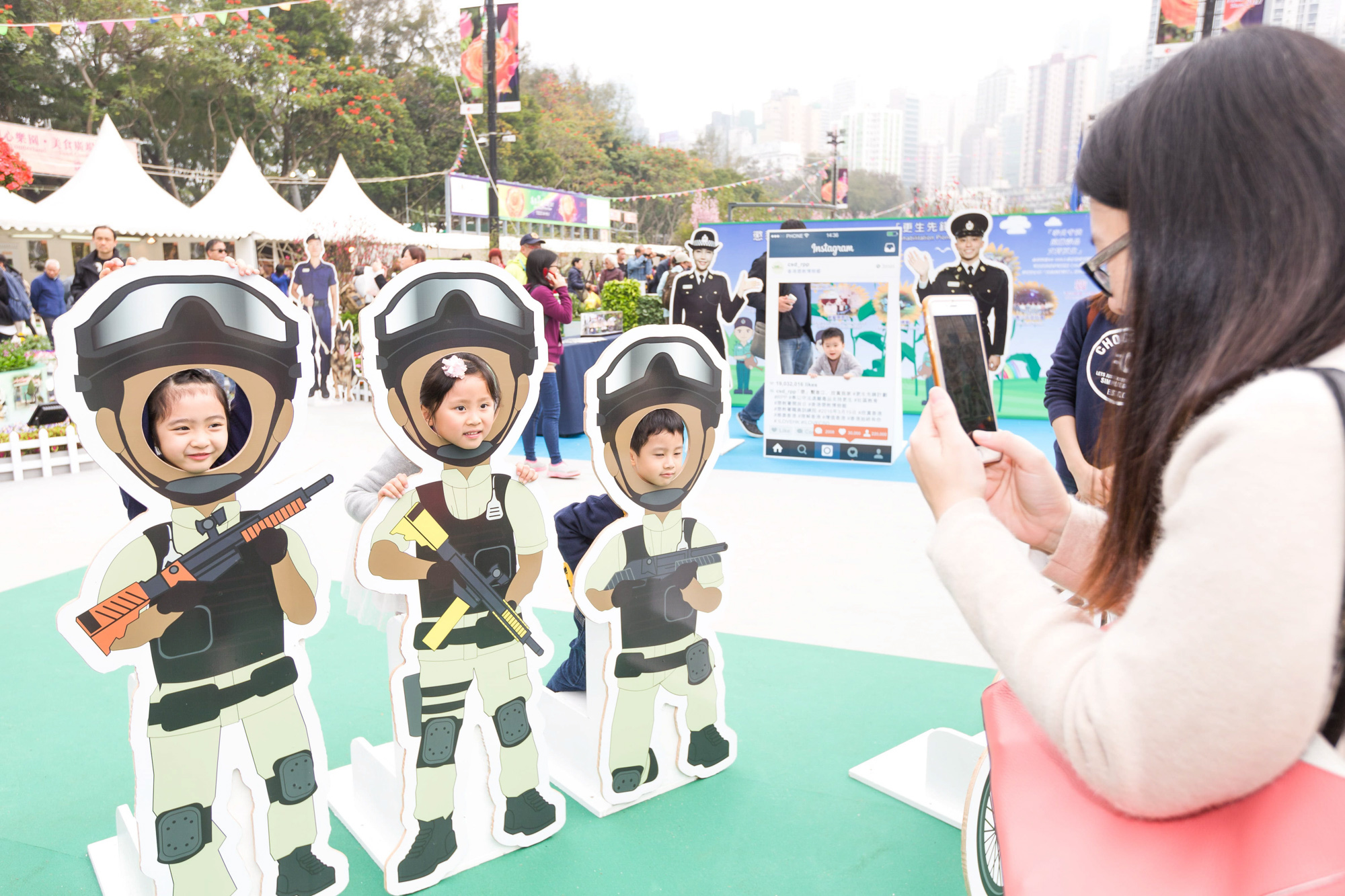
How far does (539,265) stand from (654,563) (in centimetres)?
408

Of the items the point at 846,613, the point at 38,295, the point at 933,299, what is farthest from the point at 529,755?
the point at 38,295

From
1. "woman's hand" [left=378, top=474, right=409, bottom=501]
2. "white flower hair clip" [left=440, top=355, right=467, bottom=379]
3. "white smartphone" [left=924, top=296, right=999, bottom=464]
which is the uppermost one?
"white smartphone" [left=924, top=296, right=999, bottom=464]

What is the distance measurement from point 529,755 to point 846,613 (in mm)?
1947

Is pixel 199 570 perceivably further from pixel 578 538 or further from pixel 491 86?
pixel 491 86

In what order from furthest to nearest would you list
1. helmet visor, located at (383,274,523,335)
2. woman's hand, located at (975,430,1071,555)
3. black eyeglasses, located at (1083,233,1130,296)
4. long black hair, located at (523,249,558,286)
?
long black hair, located at (523,249,558,286), helmet visor, located at (383,274,523,335), woman's hand, located at (975,430,1071,555), black eyeglasses, located at (1083,233,1130,296)

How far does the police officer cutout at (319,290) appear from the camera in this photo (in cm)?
897

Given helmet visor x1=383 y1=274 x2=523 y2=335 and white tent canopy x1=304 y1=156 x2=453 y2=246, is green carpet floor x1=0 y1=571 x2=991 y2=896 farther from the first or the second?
white tent canopy x1=304 y1=156 x2=453 y2=246

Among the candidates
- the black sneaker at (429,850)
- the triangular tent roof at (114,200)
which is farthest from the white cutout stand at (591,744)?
the triangular tent roof at (114,200)

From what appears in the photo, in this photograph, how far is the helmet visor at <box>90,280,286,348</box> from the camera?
1.93 m

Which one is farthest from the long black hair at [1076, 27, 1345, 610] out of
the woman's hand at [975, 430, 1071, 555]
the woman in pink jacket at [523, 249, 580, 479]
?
Result: the woman in pink jacket at [523, 249, 580, 479]

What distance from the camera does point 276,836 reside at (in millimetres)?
2158

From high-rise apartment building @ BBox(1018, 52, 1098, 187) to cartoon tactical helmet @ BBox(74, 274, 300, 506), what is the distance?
160 ft

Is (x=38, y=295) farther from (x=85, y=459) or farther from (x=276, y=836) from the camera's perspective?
(x=276, y=836)

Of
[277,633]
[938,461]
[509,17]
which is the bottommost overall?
[277,633]
